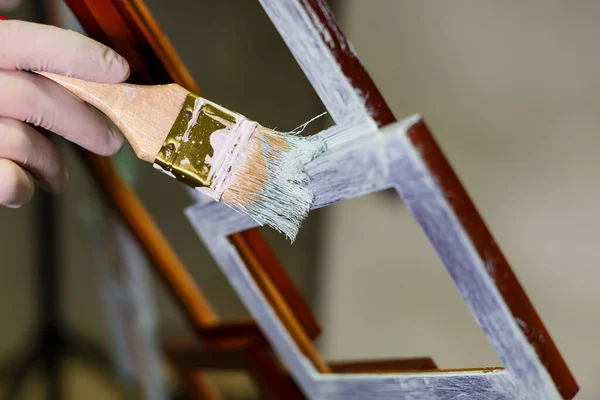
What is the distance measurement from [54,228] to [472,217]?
3.05 feet

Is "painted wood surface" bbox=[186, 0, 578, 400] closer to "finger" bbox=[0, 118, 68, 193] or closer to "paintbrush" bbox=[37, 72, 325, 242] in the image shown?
"paintbrush" bbox=[37, 72, 325, 242]

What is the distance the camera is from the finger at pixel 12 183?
1.30ft

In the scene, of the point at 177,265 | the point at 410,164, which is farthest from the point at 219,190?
the point at 177,265

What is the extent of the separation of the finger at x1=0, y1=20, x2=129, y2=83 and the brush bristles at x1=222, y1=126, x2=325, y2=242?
112mm

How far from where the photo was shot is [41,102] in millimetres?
392

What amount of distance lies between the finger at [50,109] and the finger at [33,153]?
1cm

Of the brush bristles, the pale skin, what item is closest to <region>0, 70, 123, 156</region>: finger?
the pale skin

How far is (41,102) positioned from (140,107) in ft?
0.29

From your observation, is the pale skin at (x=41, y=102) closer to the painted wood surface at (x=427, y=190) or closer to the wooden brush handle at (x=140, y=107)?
the wooden brush handle at (x=140, y=107)

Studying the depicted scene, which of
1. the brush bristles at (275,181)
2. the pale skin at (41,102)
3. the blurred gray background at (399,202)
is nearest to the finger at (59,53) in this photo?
the pale skin at (41,102)

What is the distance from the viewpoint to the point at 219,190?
0.36m

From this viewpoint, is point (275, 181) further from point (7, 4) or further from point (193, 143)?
point (7, 4)

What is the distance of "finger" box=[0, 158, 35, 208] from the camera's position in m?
0.40

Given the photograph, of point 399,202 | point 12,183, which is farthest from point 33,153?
point 399,202
